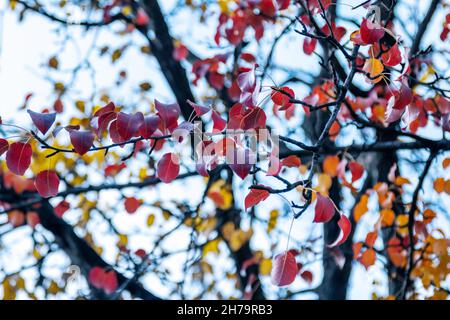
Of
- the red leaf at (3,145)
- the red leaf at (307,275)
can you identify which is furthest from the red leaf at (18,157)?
the red leaf at (307,275)

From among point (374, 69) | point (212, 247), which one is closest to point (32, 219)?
point (212, 247)

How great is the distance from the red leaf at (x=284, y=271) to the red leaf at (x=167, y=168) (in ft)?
1.50

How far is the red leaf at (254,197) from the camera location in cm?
180

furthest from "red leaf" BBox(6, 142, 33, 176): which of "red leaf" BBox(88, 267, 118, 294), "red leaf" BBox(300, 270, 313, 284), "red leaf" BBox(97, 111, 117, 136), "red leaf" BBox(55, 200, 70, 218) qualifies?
"red leaf" BBox(300, 270, 313, 284)

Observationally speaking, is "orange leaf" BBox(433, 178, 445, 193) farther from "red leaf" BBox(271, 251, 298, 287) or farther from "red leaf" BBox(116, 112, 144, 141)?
"red leaf" BBox(116, 112, 144, 141)

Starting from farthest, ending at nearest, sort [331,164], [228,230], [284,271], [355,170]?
[228,230], [331,164], [355,170], [284,271]

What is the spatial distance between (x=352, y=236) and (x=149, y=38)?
221cm

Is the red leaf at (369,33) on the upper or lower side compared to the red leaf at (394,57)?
lower

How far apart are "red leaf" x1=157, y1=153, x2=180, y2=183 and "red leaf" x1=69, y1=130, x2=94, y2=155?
285mm

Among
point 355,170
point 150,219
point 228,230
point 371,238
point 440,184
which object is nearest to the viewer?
point 440,184

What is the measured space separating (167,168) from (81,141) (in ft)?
1.08

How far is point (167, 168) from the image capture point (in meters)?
1.90

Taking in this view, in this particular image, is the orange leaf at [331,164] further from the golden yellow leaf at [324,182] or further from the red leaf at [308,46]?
the red leaf at [308,46]

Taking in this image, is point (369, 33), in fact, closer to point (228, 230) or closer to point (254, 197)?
point (254, 197)
